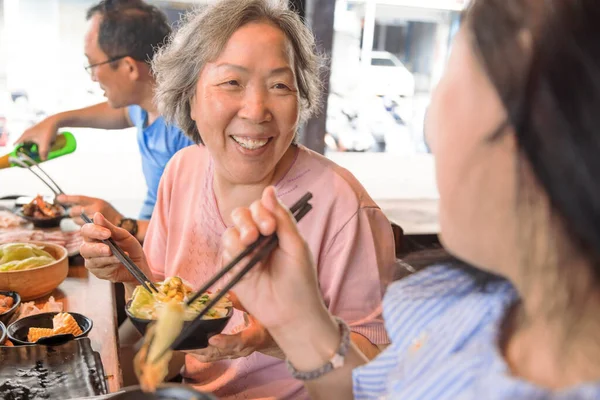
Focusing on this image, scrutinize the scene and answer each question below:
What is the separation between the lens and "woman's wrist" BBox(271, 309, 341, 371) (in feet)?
3.95

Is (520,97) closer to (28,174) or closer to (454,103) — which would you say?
(454,103)

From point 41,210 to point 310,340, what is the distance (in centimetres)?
229

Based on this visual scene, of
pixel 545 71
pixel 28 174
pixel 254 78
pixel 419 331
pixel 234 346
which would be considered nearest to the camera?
pixel 545 71

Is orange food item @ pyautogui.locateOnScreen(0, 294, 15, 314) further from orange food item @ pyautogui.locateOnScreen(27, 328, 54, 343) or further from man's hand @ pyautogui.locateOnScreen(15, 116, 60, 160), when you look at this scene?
man's hand @ pyautogui.locateOnScreen(15, 116, 60, 160)

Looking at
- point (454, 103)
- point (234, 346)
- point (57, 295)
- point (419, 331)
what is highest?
point (454, 103)

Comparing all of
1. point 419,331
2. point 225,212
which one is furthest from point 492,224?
point 225,212

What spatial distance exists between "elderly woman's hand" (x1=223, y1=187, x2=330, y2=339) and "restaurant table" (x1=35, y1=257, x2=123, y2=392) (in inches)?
20.2

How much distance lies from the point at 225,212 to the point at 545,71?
4.92ft

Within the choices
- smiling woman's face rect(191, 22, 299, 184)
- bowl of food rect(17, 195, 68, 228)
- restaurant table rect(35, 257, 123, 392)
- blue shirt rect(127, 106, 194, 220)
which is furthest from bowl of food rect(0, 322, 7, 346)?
blue shirt rect(127, 106, 194, 220)

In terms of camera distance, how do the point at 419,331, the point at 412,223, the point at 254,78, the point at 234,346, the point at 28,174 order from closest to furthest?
the point at 419,331 → the point at 234,346 → the point at 254,78 → the point at 28,174 → the point at 412,223

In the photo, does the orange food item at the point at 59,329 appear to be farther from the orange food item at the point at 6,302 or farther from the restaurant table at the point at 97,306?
the orange food item at the point at 6,302

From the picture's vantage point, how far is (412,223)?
15.6ft

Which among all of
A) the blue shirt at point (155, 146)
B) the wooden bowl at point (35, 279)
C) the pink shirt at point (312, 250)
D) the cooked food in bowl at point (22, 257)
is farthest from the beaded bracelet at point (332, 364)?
the blue shirt at point (155, 146)

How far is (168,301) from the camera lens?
1.53 m
